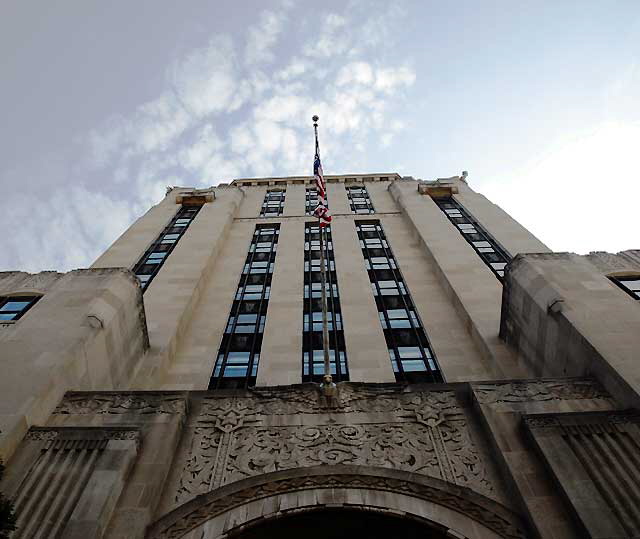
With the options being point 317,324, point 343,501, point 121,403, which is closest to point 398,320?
point 317,324

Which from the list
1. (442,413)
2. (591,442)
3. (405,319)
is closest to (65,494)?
(442,413)

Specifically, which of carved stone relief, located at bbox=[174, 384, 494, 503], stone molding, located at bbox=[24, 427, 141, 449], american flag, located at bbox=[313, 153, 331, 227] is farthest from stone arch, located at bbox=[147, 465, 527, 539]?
american flag, located at bbox=[313, 153, 331, 227]

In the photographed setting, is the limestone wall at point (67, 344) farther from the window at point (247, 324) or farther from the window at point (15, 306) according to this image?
the window at point (247, 324)

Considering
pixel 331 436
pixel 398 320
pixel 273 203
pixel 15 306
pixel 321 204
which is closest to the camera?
pixel 331 436

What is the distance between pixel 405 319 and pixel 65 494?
52.7 feet

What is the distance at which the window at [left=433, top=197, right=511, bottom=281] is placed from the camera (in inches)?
1081

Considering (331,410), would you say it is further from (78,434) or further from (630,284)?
(630,284)

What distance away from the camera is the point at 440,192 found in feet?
132

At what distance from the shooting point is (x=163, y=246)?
3178 cm

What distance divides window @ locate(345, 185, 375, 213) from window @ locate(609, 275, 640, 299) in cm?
2136

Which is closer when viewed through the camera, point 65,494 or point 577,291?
point 65,494

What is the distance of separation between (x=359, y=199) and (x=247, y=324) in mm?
22211

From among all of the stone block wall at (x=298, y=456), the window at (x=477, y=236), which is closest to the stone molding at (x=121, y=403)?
the stone block wall at (x=298, y=456)

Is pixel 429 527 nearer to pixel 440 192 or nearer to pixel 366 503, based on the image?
pixel 366 503
